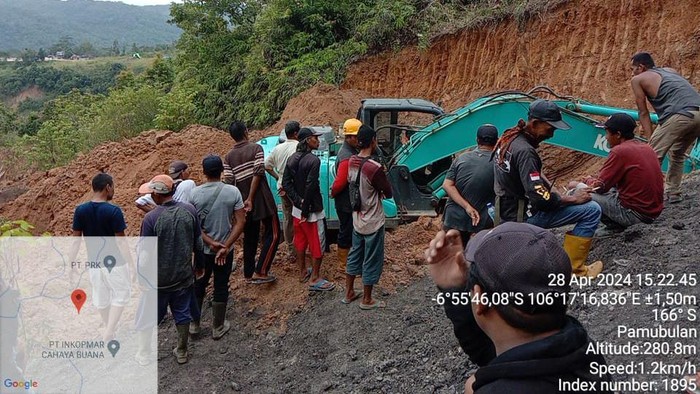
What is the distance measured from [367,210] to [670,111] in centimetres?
295

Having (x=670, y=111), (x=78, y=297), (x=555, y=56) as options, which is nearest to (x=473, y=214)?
(x=670, y=111)

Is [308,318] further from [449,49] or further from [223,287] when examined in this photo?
[449,49]

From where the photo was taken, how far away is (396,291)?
5.62m

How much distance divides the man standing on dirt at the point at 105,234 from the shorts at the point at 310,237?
1747 mm

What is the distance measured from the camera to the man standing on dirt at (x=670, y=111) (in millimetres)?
4926

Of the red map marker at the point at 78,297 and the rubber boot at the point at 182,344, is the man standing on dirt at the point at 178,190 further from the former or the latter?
the rubber boot at the point at 182,344

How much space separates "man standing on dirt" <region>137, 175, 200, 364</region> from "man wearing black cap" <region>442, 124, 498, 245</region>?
90.2 inches

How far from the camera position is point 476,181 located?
4.57 meters

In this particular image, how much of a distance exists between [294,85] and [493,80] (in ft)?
15.5

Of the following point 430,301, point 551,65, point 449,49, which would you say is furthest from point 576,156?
point 430,301

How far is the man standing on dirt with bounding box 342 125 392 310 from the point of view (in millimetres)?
4938

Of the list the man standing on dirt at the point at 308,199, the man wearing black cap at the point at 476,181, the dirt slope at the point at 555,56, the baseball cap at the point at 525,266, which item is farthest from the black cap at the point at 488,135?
the dirt slope at the point at 555,56

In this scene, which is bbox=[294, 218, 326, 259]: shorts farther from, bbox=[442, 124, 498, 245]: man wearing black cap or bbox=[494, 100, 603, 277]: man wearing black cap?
bbox=[494, 100, 603, 277]: man wearing black cap

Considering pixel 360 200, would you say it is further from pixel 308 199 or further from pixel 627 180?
pixel 627 180
